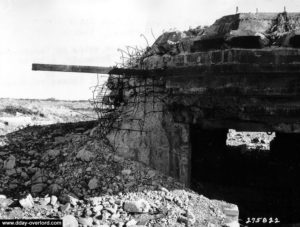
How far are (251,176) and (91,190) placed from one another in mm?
4578

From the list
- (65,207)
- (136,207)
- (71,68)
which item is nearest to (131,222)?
(136,207)

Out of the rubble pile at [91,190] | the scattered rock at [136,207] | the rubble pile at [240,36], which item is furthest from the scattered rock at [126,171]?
the rubble pile at [240,36]

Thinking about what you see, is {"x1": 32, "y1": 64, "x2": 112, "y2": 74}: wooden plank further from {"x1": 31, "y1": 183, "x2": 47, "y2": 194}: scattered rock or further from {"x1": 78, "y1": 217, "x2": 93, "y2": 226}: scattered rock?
{"x1": 78, "y1": 217, "x2": 93, "y2": 226}: scattered rock

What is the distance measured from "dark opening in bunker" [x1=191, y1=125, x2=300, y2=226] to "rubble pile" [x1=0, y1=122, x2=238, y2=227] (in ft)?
6.03

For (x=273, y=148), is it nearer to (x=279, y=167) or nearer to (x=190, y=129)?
(x=279, y=167)

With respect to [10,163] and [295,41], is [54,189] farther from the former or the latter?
[295,41]

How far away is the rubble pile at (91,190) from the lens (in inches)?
170

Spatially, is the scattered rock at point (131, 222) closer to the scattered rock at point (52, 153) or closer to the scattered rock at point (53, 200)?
the scattered rock at point (53, 200)

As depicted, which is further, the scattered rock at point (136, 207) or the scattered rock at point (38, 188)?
the scattered rock at point (38, 188)

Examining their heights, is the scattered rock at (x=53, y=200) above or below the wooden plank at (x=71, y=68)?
below

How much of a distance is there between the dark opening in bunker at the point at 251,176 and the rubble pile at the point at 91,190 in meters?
1.84

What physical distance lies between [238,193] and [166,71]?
352cm

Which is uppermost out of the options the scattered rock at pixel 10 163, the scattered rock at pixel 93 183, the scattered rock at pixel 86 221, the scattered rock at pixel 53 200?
the scattered rock at pixel 10 163

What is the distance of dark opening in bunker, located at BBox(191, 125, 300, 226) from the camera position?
6625 millimetres
